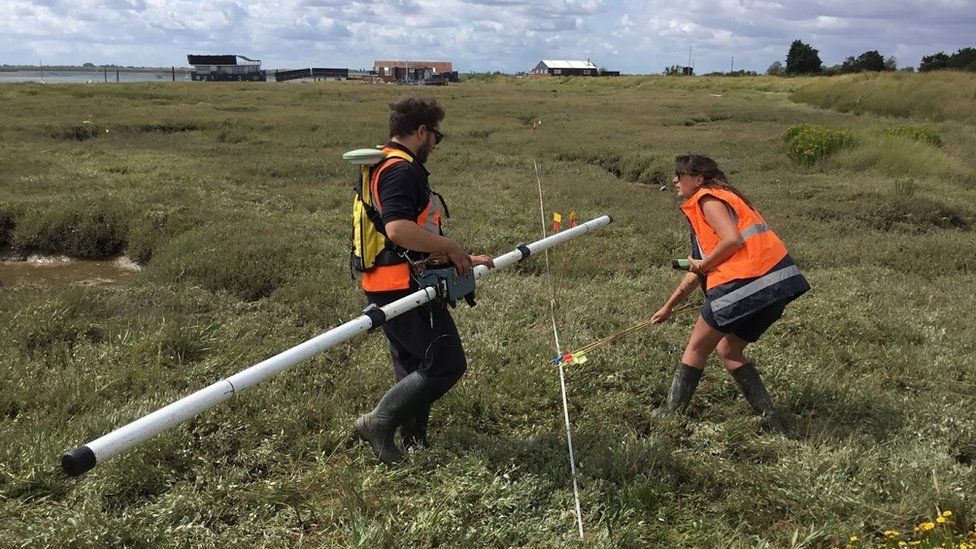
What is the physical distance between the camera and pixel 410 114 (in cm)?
356

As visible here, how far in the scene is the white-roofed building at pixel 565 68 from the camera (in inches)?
5159

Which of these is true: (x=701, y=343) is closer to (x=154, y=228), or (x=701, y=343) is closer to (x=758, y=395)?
(x=758, y=395)

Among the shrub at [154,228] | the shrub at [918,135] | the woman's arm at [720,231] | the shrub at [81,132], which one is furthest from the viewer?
the shrub at [81,132]

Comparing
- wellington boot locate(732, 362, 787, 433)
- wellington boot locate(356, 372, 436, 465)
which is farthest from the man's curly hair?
wellington boot locate(732, 362, 787, 433)

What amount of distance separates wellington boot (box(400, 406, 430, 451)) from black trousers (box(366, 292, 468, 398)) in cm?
47

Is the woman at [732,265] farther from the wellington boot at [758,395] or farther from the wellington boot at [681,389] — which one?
the wellington boot at [681,389]

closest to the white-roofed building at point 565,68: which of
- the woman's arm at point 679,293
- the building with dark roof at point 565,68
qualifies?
the building with dark roof at point 565,68

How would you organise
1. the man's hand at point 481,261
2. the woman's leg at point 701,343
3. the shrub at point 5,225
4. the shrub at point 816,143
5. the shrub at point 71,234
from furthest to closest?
1. the shrub at point 816,143
2. the shrub at point 5,225
3. the shrub at point 71,234
4. the woman's leg at point 701,343
5. the man's hand at point 481,261

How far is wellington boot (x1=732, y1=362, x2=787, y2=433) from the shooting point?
4.50m

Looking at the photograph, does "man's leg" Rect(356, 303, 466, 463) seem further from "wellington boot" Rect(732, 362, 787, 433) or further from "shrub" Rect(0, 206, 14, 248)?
"shrub" Rect(0, 206, 14, 248)

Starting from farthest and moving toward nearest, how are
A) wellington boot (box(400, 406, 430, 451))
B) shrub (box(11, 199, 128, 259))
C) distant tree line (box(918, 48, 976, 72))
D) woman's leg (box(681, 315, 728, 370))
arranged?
distant tree line (box(918, 48, 976, 72))
shrub (box(11, 199, 128, 259))
woman's leg (box(681, 315, 728, 370))
wellington boot (box(400, 406, 430, 451))

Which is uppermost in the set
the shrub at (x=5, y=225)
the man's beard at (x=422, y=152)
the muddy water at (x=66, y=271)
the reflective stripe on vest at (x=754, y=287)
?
the man's beard at (x=422, y=152)

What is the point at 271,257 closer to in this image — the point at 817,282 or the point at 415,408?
the point at 415,408

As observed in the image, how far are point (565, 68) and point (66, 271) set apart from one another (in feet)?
442
